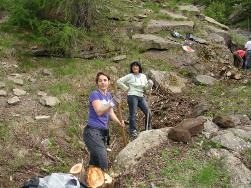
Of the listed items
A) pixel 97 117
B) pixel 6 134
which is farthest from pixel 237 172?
pixel 6 134

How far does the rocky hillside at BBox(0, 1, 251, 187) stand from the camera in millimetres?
5215

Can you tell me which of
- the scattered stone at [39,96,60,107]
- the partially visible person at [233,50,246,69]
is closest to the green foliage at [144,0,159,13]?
the partially visible person at [233,50,246,69]

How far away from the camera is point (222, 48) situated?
40.5ft

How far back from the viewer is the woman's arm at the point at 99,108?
4453mm

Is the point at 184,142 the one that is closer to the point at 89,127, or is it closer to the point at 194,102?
the point at 89,127

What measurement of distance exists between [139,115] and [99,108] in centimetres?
383

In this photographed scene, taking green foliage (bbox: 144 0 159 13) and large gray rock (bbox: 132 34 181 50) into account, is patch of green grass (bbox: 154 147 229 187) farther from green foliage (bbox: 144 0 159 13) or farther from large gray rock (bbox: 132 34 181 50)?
green foliage (bbox: 144 0 159 13)

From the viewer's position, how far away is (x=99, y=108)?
14.6ft

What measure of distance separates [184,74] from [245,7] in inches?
509

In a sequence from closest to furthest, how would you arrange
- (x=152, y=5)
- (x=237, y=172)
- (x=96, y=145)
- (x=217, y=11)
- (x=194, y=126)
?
(x=96, y=145)
(x=237, y=172)
(x=194, y=126)
(x=152, y=5)
(x=217, y=11)

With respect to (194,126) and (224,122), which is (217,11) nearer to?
(224,122)

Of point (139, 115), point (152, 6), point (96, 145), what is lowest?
point (139, 115)

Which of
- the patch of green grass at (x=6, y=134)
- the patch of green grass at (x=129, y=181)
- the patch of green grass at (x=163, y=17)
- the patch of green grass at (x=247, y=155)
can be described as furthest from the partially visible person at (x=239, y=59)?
the patch of green grass at (x=6, y=134)

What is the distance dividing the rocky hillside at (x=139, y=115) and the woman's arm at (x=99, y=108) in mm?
1085
